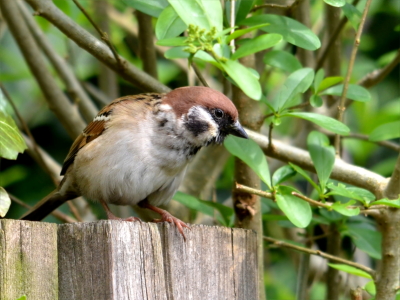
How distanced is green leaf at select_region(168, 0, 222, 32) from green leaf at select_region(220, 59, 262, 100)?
0.50ft

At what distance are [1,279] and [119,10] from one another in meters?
3.26

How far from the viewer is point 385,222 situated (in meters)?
2.48

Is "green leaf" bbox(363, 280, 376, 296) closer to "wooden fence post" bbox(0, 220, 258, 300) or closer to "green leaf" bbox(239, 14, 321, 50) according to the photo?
"wooden fence post" bbox(0, 220, 258, 300)

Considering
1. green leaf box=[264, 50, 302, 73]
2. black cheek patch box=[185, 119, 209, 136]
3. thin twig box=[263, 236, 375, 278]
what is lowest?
thin twig box=[263, 236, 375, 278]

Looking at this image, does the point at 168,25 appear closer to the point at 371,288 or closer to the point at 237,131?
the point at 237,131

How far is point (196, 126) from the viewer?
2.71 meters

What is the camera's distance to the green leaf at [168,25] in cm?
225

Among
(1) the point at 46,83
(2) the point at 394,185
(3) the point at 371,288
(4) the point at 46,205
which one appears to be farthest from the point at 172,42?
(1) the point at 46,83

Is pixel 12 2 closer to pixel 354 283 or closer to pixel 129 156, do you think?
pixel 129 156

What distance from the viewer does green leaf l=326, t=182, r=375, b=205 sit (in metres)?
2.18

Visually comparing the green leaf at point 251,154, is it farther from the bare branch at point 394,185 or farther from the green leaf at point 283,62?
the bare branch at point 394,185

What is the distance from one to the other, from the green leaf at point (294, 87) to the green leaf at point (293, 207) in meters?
0.36

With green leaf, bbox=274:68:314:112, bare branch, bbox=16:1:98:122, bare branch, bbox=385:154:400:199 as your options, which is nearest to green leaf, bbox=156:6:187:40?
green leaf, bbox=274:68:314:112

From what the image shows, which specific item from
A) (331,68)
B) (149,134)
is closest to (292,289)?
(331,68)
